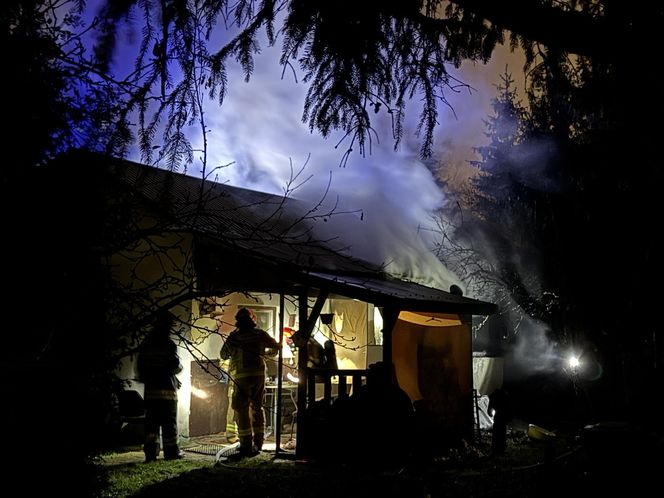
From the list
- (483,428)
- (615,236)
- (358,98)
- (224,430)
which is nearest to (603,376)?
(615,236)

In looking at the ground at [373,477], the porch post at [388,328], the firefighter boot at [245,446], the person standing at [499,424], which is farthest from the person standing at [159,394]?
the person standing at [499,424]

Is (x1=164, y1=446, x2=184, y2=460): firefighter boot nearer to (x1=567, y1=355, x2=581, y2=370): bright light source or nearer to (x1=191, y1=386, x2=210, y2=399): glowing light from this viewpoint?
(x1=191, y1=386, x2=210, y2=399): glowing light

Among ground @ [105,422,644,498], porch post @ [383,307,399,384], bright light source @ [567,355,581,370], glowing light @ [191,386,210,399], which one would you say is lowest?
ground @ [105,422,644,498]

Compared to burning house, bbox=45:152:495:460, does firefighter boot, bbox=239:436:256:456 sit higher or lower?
lower

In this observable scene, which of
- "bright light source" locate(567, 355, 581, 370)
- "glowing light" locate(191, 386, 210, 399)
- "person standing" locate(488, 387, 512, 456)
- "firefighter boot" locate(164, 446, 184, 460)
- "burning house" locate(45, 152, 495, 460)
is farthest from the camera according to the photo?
"bright light source" locate(567, 355, 581, 370)

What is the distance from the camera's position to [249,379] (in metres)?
9.38

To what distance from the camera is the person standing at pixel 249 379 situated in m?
9.16

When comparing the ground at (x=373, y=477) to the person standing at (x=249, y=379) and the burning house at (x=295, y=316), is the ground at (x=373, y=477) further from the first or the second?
the burning house at (x=295, y=316)

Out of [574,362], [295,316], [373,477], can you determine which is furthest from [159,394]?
[574,362]

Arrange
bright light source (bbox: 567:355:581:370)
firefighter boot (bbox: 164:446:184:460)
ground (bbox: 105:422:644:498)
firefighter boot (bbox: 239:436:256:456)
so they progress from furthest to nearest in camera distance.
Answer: bright light source (bbox: 567:355:581:370) < firefighter boot (bbox: 239:436:256:456) < firefighter boot (bbox: 164:446:184:460) < ground (bbox: 105:422:644:498)

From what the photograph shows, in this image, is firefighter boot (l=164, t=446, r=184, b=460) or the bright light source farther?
the bright light source

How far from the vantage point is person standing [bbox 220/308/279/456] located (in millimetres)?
9164

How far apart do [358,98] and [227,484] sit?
5542mm

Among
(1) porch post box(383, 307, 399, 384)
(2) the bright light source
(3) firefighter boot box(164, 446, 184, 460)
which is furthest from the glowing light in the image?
(2) the bright light source
